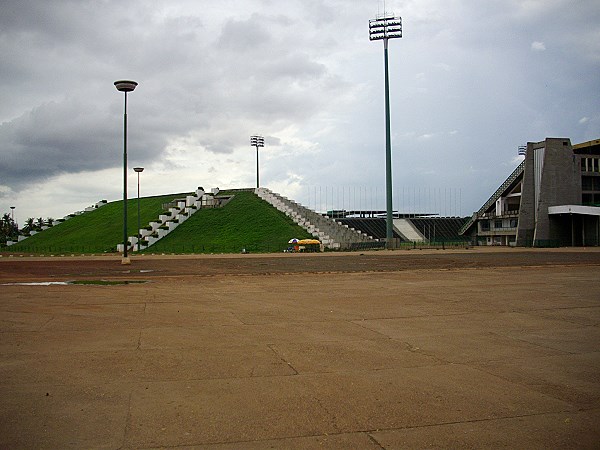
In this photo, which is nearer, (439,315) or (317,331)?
(317,331)

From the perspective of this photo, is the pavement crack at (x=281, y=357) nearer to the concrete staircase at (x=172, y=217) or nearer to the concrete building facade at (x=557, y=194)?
the concrete staircase at (x=172, y=217)

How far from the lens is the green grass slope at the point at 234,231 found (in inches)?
2776

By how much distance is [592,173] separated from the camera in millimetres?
83188

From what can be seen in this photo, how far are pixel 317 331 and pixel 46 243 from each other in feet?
280

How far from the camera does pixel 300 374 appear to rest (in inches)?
318

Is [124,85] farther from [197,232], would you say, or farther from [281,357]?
[197,232]

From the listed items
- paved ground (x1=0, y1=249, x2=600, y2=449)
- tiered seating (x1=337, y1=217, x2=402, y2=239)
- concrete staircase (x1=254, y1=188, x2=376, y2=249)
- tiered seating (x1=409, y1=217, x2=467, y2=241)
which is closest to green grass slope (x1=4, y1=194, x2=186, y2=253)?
concrete staircase (x1=254, y1=188, x2=376, y2=249)

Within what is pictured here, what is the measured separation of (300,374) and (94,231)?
3356 inches

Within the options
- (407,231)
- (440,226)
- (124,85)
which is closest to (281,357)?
(124,85)

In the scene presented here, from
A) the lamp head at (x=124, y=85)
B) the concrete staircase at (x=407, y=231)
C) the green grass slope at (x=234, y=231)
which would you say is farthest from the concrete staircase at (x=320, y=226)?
the lamp head at (x=124, y=85)

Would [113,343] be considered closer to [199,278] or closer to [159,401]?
[159,401]

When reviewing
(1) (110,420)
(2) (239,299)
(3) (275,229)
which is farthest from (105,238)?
(1) (110,420)

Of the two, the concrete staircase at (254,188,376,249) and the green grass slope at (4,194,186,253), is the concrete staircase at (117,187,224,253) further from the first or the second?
the concrete staircase at (254,188,376,249)

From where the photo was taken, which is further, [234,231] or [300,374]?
[234,231]
